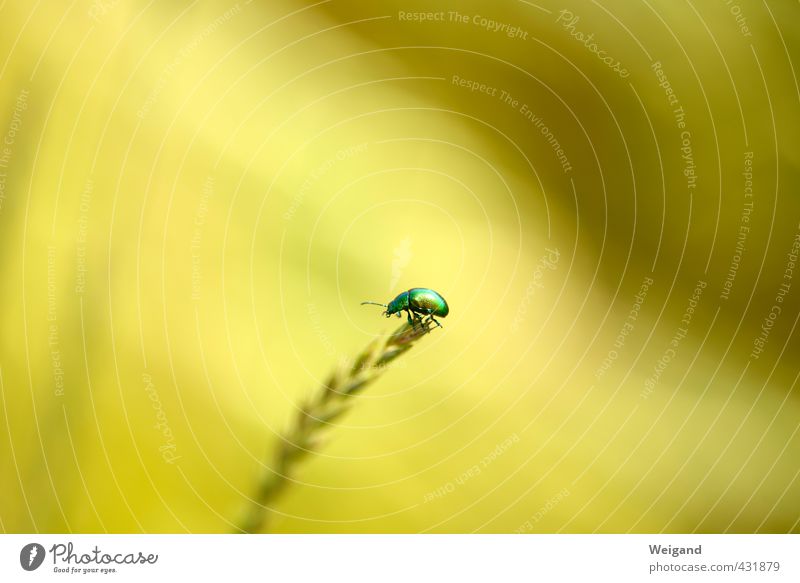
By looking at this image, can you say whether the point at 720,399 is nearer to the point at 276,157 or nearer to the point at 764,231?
the point at 764,231

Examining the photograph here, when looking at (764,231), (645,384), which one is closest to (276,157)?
(645,384)

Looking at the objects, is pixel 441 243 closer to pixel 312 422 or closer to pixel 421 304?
pixel 421 304
